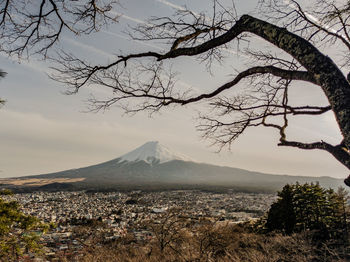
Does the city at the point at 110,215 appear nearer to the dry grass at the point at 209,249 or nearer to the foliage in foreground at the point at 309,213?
the dry grass at the point at 209,249

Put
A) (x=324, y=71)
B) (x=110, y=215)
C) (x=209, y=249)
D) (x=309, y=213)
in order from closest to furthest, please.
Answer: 1. (x=324, y=71)
2. (x=209, y=249)
3. (x=309, y=213)
4. (x=110, y=215)

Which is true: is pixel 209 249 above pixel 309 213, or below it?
below

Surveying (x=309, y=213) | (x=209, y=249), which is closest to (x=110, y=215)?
(x=209, y=249)

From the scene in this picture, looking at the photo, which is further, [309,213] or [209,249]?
[309,213]

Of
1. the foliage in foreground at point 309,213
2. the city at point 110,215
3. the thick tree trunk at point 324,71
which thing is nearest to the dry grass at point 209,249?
the city at point 110,215

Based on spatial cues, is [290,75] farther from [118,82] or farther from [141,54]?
[118,82]

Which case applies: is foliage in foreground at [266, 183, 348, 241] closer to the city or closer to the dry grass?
the city

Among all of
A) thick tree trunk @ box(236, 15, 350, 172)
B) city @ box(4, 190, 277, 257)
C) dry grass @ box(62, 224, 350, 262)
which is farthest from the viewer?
city @ box(4, 190, 277, 257)

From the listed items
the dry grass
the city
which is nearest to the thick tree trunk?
the dry grass

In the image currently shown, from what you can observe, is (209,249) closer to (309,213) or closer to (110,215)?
(309,213)

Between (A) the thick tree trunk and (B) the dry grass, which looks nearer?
(A) the thick tree trunk

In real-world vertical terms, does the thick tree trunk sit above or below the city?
above

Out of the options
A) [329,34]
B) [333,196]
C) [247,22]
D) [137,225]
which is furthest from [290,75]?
[137,225]
